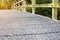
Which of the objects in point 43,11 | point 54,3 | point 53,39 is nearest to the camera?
point 53,39

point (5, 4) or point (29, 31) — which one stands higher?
point (29, 31)

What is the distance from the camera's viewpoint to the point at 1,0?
715 inches

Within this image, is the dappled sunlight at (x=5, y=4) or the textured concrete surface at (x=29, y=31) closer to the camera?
the textured concrete surface at (x=29, y=31)

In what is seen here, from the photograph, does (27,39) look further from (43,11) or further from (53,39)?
(43,11)

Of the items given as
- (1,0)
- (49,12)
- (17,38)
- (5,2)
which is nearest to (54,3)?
(17,38)

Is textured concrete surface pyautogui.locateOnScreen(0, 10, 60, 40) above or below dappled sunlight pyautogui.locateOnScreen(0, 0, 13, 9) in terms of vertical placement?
above

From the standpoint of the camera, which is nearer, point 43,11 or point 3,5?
point 43,11

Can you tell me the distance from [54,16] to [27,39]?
5.55 ft

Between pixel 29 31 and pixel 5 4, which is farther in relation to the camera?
pixel 5 4

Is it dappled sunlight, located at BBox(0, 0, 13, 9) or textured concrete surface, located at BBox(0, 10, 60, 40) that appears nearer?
textured concrete surface, located at BBox(0, 10, 60, 40)

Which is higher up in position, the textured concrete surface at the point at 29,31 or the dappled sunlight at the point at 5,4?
the textured concrete surface at the point at 29,31

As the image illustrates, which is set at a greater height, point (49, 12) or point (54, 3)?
point (54, 3)

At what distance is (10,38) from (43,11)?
4682 mm

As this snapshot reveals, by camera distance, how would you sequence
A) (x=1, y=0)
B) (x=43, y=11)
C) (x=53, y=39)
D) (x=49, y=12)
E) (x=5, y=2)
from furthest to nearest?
(x=1, y=0) < (x=5, y=2) < (x=43, y=11) < (x=49, y=12) < (x=53, y=39)
